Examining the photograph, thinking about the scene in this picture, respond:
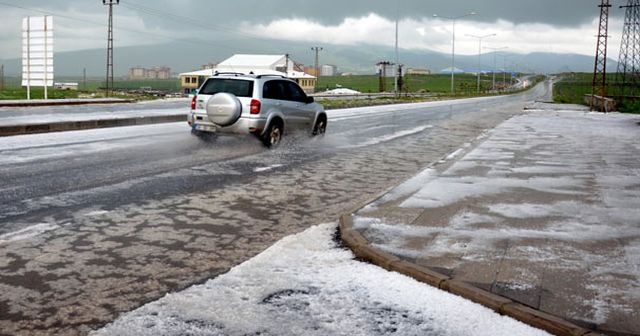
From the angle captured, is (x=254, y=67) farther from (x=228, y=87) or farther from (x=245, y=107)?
(x=245, y=107)

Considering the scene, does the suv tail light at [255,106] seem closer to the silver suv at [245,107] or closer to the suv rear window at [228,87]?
the silver suv at [245,107]

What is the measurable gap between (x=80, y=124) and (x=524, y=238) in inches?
621

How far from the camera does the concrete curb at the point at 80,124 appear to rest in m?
16.4

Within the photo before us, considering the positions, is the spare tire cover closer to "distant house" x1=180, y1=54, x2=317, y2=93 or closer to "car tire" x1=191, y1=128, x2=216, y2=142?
"car tire" x1=191, y1=128, x2=216, y2=142

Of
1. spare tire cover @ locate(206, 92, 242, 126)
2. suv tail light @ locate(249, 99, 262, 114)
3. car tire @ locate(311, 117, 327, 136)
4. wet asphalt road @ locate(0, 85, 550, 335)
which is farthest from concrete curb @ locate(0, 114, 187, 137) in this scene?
car tire @ locate(311, 117, 327, 136)

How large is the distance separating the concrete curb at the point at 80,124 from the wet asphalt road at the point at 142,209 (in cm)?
146

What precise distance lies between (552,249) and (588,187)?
13.4ft

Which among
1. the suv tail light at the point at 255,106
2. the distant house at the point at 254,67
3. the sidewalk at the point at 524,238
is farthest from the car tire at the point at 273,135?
the distant house at the point at 254,67

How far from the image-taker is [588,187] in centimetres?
908

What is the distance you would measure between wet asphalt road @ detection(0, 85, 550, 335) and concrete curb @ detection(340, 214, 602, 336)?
3.26 feet

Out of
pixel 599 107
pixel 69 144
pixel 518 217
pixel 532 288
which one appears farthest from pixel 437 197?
pixel 599 107

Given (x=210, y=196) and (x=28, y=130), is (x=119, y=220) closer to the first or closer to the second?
(x=210, y=196)

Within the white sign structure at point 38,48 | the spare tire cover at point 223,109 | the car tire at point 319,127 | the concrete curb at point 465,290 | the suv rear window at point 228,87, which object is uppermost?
the white sign structure at point 38,48

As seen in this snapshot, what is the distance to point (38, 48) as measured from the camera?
33.2 m
